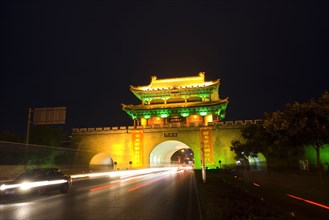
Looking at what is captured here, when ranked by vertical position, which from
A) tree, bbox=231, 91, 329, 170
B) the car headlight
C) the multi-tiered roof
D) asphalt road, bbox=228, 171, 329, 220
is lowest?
asphalt road, bbox=228, 171, 329, 220

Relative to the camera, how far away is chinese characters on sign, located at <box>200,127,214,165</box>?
38438 mm

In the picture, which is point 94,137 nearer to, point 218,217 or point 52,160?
point 52,160

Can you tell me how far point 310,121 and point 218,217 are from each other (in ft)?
45.1

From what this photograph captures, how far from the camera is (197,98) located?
47.2m

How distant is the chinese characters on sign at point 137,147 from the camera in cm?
3966

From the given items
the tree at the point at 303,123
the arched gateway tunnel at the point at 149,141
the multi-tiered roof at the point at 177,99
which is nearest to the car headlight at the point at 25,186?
the tree at the point at 303,123

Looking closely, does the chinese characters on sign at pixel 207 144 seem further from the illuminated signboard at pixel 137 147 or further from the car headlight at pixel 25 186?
the car headlight at pixel 25 186

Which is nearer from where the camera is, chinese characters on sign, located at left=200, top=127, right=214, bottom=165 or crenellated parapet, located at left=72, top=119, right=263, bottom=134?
chinese characters on sign, located at left=200, top=127, right=214, bottom=165

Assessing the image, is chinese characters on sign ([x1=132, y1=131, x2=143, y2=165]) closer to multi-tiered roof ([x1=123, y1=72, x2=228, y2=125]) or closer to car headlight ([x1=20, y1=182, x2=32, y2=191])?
multi-tiered roof ([x1=123, y1=72, x2=228, y2=125])

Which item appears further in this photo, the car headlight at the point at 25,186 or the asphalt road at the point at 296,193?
the car headlight at the point at 25,186

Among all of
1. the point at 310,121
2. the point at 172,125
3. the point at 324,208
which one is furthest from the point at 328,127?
the point at 172,125

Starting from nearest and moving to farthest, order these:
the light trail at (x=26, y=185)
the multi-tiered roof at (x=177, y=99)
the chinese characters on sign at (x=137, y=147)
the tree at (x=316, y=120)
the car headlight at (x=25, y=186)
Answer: the light trail at (x=26, y=185) → the car headlight at (x=25, y=186) → the tree at (x=316, y=120) → the chinese characters on sign at (x=137, y=147) → the multi-tiered roof at (x=177, y=99)

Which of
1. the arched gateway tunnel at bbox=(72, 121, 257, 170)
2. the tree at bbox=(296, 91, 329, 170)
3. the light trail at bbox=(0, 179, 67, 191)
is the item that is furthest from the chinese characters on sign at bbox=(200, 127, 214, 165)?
the light trail at bbox=(0, 179, 67, 191)

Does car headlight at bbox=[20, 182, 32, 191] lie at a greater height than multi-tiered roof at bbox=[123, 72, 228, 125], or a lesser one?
lesser
